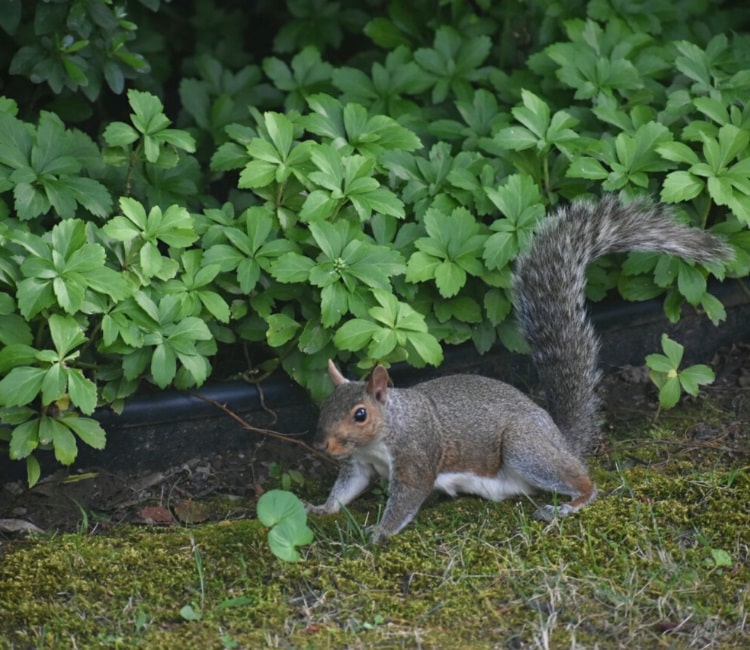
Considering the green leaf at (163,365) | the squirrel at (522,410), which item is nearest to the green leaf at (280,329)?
the squirrel at (522,410)

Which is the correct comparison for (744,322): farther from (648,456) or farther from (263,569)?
(263,569)

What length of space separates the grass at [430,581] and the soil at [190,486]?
0.41 feet

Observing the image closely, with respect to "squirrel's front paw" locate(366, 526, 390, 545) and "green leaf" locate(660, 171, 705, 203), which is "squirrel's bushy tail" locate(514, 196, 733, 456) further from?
"squirrel's front paw" locate(366, 526, 390, 545)

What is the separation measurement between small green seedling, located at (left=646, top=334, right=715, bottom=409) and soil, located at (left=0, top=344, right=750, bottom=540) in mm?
160

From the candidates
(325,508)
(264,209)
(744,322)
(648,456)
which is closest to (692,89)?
(744,322)

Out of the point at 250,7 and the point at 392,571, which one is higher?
the point at 250,7

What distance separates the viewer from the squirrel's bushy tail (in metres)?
3.30

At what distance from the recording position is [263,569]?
2.88 meters

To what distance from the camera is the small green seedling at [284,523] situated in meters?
2.78

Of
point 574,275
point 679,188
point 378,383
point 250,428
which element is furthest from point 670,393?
point 250,428

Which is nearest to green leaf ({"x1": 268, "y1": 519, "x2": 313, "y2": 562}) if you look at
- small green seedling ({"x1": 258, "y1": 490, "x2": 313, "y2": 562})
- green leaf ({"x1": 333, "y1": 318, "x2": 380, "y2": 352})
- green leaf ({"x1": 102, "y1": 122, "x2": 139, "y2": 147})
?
small green seedling ({"x1": 258, "y1": 490, "x2": 313, "y2": 562})

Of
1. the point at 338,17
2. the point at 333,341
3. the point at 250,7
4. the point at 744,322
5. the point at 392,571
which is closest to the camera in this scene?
the point at 392,571

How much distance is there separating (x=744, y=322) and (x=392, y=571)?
169 centimetres

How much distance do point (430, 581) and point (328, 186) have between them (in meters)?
1.07
